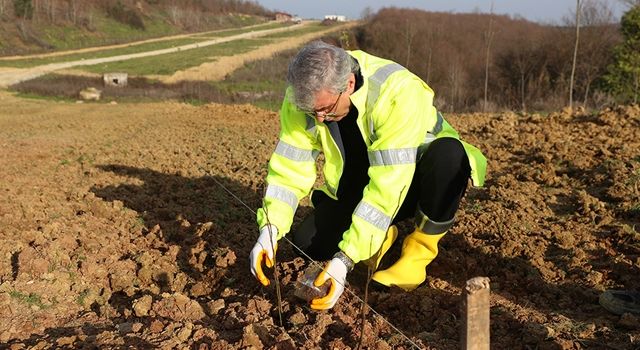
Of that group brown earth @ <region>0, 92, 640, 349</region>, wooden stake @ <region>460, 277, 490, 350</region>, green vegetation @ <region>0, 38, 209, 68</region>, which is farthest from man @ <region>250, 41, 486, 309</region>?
green vegetation @ <region>0, 38, 209, 68</region>

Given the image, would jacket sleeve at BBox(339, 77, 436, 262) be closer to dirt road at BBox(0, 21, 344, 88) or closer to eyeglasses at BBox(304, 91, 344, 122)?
eyeglasses at BBox(304, 91, 344, 122)

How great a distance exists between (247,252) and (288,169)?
0.69 metres

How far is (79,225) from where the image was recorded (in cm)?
344

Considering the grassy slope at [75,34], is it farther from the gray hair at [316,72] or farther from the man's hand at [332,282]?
the man's hand at [332,282]

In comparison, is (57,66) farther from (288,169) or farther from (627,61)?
(288,169)

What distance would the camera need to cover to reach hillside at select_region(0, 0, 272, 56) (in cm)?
2758

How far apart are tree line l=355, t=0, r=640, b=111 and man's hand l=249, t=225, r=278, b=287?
1407 centimetres

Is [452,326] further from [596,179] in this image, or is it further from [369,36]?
[369,36]

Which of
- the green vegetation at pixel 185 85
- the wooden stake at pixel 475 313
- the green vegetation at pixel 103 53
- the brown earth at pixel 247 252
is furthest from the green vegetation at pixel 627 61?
the green vegetation at pixel 103 53

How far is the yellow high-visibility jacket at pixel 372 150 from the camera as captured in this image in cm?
232

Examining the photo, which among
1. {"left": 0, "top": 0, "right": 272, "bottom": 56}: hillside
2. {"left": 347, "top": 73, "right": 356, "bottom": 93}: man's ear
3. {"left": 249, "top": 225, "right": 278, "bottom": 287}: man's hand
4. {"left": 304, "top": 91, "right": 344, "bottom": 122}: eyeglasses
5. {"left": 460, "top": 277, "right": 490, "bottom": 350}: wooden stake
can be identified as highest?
A: {"left": 0, "top": 0, "right": 272, "bottom": 56}: hillside

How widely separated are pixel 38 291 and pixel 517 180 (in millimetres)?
3480

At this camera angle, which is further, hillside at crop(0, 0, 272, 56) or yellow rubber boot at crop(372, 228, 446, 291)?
hillside at crop(0, 0, 272, 56)

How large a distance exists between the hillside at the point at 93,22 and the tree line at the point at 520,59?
16152mm
